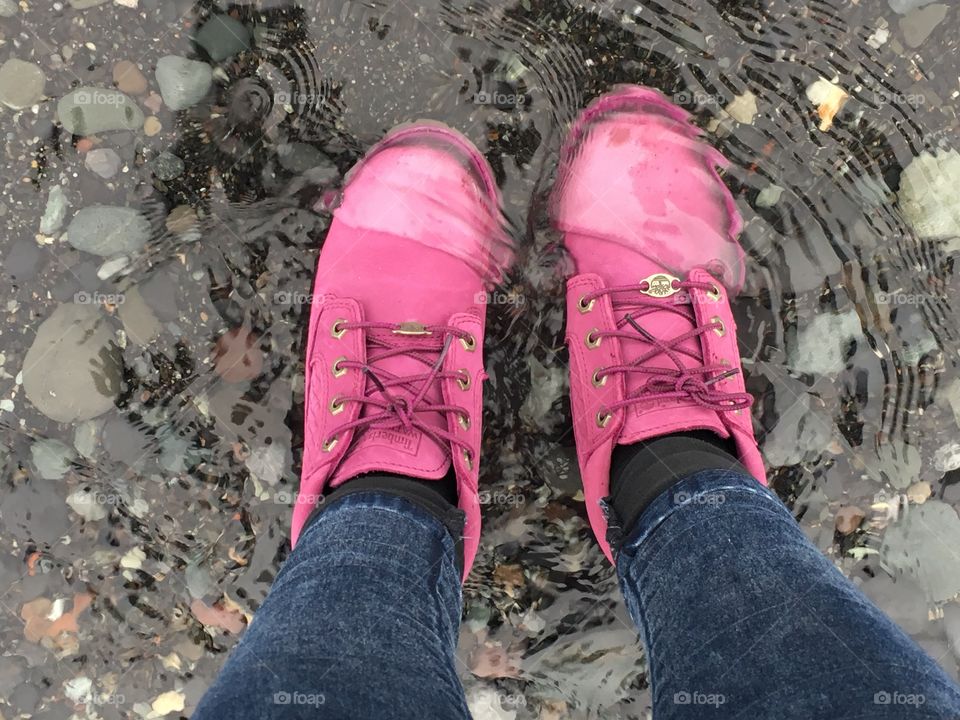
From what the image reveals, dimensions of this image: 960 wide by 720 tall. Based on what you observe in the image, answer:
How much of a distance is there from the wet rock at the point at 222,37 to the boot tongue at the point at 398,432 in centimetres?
78

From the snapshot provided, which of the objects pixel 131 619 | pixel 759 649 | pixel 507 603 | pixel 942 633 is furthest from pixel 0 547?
pixel 942 633

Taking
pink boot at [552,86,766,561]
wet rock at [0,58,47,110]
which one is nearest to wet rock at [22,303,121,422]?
wet rock at [0,58,47,110]

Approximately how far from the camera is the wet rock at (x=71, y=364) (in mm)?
1662

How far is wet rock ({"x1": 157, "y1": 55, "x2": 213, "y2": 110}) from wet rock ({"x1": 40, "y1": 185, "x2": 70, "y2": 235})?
1.18 ft

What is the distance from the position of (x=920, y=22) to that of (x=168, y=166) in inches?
75.5

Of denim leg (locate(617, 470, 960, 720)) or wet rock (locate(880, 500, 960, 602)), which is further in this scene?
wet rock (locate(880, 500, 960, 602))

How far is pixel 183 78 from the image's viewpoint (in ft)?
5.32

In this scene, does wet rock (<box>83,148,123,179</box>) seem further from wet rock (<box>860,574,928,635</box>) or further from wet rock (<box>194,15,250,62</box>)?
wet rock (<box>860,574,928,635</box>)

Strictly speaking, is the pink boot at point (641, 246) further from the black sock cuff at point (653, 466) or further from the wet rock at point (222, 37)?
the wet rock at point (222, 37)

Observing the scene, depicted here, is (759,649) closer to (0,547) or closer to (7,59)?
(0,547)

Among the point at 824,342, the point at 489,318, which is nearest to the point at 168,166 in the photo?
the point at 489,318

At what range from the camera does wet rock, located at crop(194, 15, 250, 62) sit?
161cm

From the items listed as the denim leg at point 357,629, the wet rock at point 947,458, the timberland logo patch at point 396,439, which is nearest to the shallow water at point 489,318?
the wet rock at point 947,458

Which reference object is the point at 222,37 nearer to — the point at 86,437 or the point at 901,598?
the point at 86,437
